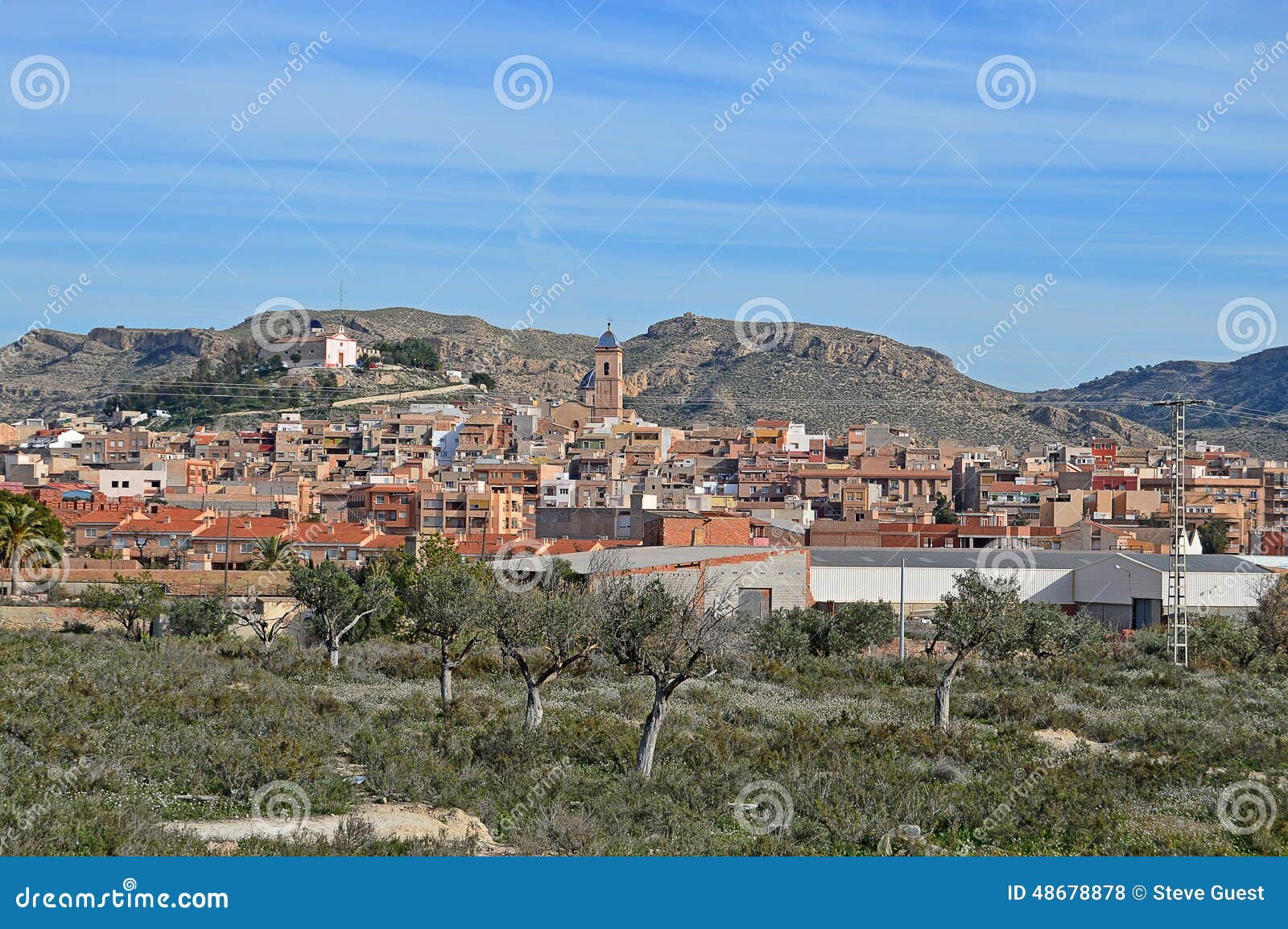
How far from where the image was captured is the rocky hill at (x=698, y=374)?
13875 centimetres

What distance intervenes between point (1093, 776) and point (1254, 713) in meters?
7.14

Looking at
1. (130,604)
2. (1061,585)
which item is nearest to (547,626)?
(130,604)

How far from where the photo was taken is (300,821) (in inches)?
440

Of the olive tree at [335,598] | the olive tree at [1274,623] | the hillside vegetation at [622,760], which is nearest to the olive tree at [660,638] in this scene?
the hillside vegetation at [622,760]

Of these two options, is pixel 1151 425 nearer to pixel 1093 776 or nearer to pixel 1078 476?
pixel 1078 476

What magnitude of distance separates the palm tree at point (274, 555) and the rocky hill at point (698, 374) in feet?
286

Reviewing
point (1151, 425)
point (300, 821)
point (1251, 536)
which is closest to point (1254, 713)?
point (300, 821)

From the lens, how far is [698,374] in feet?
531

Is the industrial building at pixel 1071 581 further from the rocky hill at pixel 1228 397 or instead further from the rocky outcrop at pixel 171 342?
the rocky outcrop at pixel 171 342

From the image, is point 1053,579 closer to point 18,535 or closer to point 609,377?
point 18,535

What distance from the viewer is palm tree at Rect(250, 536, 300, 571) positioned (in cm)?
4103

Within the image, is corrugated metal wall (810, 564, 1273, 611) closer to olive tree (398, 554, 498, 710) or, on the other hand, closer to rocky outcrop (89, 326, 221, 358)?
olive tree (398, 554, 498, 710)

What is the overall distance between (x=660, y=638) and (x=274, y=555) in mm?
29239

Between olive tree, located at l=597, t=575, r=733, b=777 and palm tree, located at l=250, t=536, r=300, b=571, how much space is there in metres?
24.8
